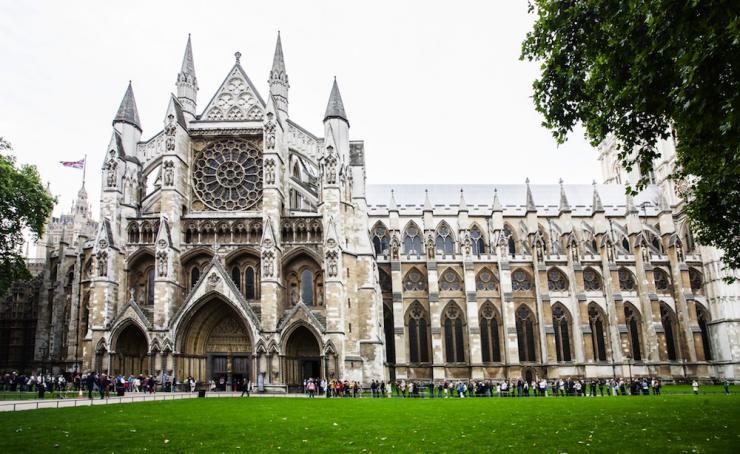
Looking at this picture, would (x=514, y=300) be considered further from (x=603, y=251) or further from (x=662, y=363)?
(x=662, y=363)

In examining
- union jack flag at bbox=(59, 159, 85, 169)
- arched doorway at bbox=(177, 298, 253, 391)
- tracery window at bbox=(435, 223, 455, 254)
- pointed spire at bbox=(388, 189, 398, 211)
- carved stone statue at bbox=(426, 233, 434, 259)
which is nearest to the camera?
arched doorway at bbox=(177, 298, 253, 391)

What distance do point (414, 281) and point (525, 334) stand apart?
10.0 m

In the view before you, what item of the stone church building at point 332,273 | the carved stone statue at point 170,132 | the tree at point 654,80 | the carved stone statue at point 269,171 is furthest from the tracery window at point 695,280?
the carved stone statue at point 170,132

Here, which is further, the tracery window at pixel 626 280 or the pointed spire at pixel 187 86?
the tracery window at pixel 626 280

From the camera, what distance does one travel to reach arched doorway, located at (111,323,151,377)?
109 ft

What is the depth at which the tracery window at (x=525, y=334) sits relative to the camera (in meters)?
46.6

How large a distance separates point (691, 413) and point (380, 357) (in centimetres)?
2060

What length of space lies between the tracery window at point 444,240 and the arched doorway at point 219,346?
69.5 ft

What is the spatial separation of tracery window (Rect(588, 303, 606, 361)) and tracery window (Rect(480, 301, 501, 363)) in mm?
7606

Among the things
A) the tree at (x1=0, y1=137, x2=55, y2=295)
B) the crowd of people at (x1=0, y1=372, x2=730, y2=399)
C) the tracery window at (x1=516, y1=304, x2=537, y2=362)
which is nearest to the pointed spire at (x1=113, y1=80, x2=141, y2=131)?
the tree at (x1=0, y1=137, x2=55, y2=295)

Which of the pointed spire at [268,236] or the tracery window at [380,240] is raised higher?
the tracery window at [380,240]

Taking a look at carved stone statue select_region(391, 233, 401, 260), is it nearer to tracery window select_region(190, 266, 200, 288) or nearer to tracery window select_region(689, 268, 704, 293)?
tracery window select_region(190, 266, 200, 288)

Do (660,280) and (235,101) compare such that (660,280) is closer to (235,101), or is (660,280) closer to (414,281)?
(414,281)

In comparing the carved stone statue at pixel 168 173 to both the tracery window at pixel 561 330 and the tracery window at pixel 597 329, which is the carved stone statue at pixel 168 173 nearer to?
the tracery window at pixel 561 330
